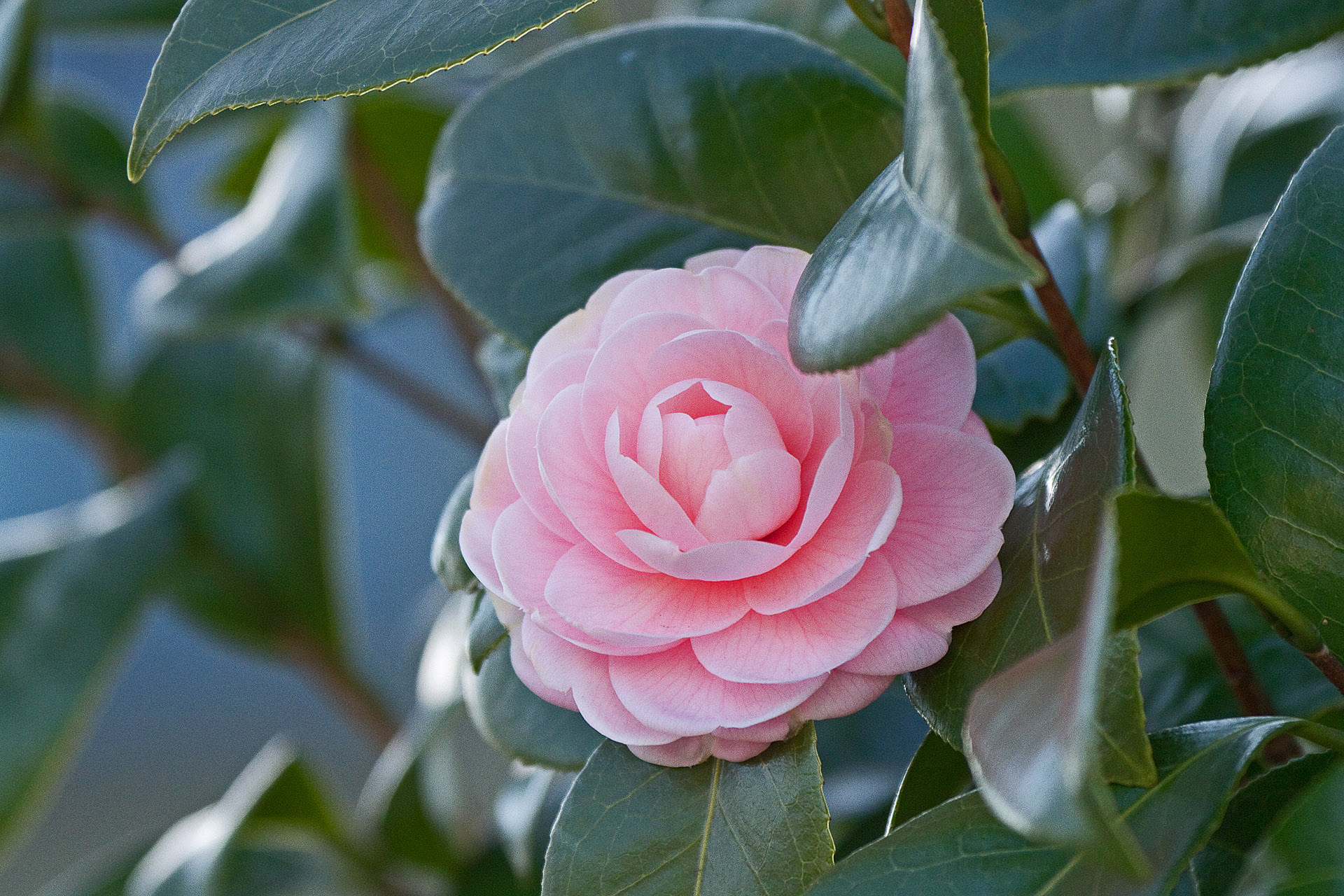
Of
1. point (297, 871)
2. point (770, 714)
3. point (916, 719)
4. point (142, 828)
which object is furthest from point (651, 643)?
point (142, 828)

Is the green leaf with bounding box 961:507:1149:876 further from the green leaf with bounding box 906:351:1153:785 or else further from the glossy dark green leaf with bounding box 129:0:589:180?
the glossy dark green leaf with bounding box 129:0:589:180

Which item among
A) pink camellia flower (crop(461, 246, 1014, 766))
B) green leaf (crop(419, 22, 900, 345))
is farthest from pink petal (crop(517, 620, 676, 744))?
green leaf (crop(419, 22, 900, 345))

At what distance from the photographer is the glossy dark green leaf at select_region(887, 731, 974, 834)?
267 millimetres

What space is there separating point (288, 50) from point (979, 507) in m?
0.17

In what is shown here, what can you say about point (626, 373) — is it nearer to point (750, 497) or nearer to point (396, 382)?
point (750, 497)

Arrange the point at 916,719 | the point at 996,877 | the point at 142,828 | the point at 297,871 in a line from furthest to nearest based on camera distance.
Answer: the point at 142,828, the point at 297,871, the point at 916,719, the point at 996,877

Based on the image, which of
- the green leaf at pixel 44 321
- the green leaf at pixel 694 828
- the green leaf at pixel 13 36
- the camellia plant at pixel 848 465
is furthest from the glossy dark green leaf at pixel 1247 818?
the green leaf at pixel 44 321

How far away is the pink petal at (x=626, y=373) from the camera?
0.77 ft

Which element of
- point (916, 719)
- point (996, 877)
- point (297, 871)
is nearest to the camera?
point (996, 877)

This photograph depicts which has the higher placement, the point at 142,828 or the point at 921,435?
the point at 921,435

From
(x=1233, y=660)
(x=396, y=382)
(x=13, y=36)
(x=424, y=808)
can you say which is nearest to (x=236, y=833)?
(x=424, y=808)

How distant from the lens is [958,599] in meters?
0.23

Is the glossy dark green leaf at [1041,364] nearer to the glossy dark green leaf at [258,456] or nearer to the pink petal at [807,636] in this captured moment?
the pink petal at [807,636]

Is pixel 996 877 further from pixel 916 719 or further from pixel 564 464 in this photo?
pixel 916 719
